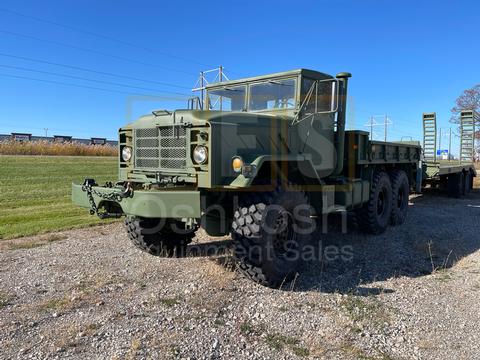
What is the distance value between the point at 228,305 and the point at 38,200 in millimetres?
8395

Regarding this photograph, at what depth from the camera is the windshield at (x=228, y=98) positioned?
21.5 ft

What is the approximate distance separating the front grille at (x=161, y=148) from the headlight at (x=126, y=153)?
349mm

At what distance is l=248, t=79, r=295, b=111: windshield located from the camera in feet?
19.8

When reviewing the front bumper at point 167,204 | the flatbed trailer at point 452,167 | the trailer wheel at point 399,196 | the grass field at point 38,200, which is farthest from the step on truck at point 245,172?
the flatbed trailer at point 452,167

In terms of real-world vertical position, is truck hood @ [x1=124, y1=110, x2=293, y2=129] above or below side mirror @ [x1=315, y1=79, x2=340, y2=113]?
below

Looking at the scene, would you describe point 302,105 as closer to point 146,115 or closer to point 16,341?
point 146,115

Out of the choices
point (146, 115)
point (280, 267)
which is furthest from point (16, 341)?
point (146, 115)

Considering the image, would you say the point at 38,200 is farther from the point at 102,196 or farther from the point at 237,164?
the point at 237,164

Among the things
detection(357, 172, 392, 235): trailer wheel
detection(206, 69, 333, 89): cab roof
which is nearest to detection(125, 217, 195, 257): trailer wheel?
detection(206, 69, 333, 89): cab roof

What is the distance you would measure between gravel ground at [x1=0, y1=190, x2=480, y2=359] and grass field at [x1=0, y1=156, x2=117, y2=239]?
119cm

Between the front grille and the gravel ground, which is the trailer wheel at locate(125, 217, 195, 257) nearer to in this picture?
the gravel ground

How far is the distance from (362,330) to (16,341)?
290 centimetres

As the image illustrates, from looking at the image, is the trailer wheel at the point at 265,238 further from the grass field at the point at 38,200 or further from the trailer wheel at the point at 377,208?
the grass field at the point at 38,200

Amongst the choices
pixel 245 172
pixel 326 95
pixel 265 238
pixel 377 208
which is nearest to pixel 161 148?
pixel 245 172
